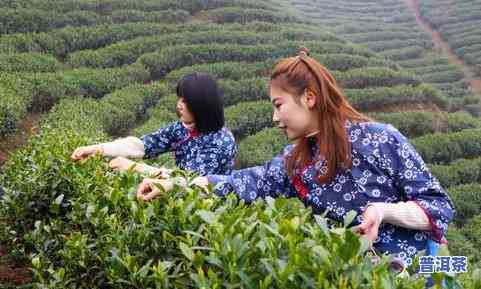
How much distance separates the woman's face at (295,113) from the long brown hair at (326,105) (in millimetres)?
23

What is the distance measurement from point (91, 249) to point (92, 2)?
46.3 feet

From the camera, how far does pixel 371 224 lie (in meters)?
2.07

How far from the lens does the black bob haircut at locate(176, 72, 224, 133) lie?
10.5 feet

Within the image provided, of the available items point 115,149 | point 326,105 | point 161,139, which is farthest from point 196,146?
point 326,105

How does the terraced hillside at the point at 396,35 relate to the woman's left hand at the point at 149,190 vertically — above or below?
below

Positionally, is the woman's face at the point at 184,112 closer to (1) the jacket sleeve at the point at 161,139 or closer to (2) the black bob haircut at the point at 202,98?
(2) the black bob haircut at the point at 202,98

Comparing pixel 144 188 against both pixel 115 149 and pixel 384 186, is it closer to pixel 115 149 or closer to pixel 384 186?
pixel 115 149

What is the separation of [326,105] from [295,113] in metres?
0.14

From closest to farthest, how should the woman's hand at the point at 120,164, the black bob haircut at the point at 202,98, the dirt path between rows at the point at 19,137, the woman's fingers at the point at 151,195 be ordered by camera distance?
1. the woman's fingers at the point at 151,195
2. the woman's hand at the point at 120,164
3. the black bob haircut at the point at 202,98
4. the dirt path between rows at the point at 19,137

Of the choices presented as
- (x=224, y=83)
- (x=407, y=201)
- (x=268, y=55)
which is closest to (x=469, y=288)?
(x=407, y=201)

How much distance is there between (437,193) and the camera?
2.32m

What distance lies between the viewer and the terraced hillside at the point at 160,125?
1918 mm

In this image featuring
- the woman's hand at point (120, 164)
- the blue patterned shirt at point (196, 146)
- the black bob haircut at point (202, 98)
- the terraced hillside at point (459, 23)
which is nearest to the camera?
the woman's hand at point (120, 164)

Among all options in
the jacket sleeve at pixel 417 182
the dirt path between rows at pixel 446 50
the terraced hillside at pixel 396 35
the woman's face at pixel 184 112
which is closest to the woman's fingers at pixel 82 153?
the woman's face at pixel 184 112
